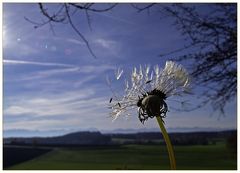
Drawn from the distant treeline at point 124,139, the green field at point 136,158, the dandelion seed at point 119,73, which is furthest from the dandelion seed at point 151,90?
the green field at point 136,158

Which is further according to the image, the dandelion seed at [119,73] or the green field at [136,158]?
the green field at [136,158]

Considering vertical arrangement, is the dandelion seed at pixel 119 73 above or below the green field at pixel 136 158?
below

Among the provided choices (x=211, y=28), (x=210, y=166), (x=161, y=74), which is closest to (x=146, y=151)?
(x=210, y=166)

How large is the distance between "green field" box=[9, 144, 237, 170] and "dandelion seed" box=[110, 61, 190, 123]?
1000 millimetres

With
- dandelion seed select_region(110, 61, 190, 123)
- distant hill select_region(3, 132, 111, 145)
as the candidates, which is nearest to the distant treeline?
distant hill select_region(3, 132, 111, 145)

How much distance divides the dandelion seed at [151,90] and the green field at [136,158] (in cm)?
100

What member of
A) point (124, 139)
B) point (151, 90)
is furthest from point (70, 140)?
point (151, 90)

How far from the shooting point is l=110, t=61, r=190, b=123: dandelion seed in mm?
281

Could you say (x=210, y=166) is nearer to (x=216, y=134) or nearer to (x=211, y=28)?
(x=216, y=134)

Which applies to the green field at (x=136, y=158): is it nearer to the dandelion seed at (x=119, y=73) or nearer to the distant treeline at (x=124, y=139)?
the distant treeline at (x=124, y=139)

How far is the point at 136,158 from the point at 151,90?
1.07 metres

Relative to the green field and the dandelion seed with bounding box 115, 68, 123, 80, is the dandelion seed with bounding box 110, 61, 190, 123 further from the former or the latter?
the green field

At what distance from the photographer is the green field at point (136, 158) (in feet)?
4.26

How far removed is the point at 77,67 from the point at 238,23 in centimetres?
53
